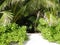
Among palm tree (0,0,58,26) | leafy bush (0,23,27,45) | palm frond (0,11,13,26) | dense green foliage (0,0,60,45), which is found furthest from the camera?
palm tree (0,0,58,26)

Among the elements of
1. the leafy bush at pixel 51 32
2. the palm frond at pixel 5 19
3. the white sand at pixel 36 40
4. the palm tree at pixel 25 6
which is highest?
the palm tree at pixel 25 6

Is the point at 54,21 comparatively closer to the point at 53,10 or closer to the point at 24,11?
the point at 53,10

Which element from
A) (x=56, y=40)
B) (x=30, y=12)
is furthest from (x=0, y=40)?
(x=30, y=12)

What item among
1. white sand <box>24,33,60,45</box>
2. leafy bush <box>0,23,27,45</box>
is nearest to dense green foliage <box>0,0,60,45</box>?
leafy bush <box>0,23,27,45</box>

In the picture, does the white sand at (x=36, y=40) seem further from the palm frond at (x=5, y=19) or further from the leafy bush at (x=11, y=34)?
the palm frond at (x=5, y=19)

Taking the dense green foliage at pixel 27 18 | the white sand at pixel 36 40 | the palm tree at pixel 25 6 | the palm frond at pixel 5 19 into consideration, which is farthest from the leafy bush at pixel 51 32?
the palm frond at pixel 5 19

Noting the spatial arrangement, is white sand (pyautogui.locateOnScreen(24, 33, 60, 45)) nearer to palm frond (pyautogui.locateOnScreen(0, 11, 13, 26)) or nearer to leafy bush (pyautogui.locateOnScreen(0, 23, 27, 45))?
leafy bush (pyautogui.locateOnScreen(0, 23, 27, 45))

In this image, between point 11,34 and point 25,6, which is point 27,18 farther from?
point 11,34

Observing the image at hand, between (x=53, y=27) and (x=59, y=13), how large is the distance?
3.54 ft

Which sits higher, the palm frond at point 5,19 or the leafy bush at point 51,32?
the palm frond at point 5,19

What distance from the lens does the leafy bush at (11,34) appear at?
5.75 metres

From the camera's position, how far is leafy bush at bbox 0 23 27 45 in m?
5.75

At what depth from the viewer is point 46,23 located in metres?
6.77

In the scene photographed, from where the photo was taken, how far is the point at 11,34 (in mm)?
5996
